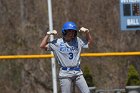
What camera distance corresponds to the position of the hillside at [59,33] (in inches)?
511

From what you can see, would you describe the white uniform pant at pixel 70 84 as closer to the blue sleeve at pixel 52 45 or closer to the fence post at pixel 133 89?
the blue sleeve at pixel 52 45

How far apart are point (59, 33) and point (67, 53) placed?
436 centimetres

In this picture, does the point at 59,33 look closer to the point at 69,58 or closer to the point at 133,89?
the point at 133,89

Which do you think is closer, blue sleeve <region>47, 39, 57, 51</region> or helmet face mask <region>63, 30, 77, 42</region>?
helmet face mask <region>63, 30, 77, 42</region>

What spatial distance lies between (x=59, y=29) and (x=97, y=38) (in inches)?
38.7

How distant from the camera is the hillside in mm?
12969

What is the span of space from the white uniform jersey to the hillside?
4.19 metres

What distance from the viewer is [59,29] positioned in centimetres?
1299

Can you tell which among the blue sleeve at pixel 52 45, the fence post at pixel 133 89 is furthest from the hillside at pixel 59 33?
the blue sleeve at pixel 52 45

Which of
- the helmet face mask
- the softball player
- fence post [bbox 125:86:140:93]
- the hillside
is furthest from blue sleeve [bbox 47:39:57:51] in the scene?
the hillside

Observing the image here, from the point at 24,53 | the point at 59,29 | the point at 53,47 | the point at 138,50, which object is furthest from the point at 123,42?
the point at 53,47

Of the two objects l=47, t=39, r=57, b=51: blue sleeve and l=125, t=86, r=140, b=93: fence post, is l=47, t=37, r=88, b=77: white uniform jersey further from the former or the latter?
l=125, t=86, r=140, b=93: fence post

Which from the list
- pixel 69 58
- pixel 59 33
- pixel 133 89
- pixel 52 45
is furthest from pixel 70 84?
pixel 59 33

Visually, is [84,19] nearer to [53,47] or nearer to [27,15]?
[27,15]
